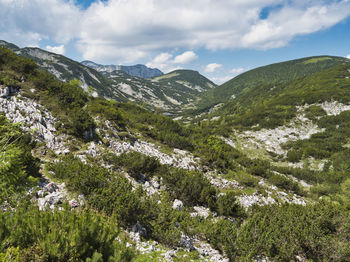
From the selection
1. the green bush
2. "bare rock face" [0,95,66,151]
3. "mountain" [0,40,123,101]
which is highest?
"mountain" [0,40,123,101]

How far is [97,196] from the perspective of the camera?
7266mm

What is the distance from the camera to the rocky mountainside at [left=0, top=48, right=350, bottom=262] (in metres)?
4.01

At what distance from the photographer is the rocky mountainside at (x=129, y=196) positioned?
401 centimetres

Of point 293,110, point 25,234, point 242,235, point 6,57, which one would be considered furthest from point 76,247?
point 293,110

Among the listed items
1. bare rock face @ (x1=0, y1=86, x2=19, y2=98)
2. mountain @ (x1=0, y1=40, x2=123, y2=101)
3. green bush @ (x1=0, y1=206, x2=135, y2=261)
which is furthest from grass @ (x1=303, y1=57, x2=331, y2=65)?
green bush @ (x1=0, y1=206, x2=135, y2=261)

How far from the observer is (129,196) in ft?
25.4

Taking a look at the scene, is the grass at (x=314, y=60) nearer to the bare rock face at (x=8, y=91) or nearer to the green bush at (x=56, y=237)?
the bare rock face at (x=8, y=91)

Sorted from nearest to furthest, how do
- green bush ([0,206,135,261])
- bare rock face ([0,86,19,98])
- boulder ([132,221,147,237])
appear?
1. green bush ([0,206,135,261])
2. boulder ([132,221,147,237])
3. bare rock face ([0,86,19,98])

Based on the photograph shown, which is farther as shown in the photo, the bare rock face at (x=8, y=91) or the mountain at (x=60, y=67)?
the mountain at (x=60, y=67)

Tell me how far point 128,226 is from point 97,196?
180cm

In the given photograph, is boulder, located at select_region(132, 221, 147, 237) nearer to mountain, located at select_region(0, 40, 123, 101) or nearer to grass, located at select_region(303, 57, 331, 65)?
mountain, located at select_region(0, 40, 123, 101)

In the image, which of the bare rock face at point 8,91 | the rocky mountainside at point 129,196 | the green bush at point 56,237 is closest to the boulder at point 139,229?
the rocky mountainside at point 129,196

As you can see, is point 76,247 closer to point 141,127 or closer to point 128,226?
point 128,226

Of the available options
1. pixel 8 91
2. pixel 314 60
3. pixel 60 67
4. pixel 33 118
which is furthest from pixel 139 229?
pixel 314 60
